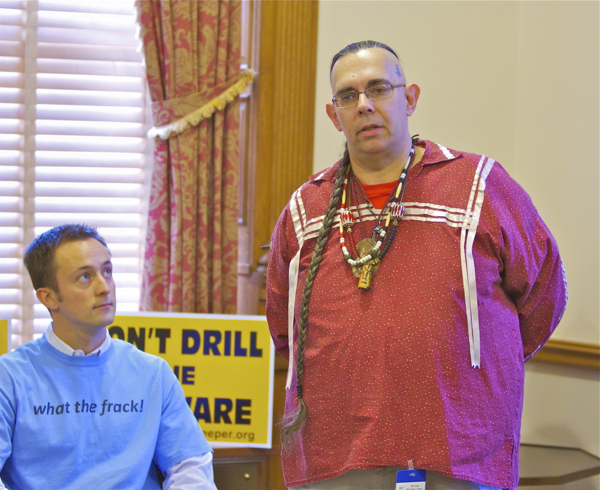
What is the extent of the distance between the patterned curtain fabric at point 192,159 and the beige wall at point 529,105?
434 mm

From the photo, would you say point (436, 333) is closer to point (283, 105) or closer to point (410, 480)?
point (410, 480)

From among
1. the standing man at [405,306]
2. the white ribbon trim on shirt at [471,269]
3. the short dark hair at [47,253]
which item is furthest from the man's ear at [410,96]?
the short dark hair at [47,253]

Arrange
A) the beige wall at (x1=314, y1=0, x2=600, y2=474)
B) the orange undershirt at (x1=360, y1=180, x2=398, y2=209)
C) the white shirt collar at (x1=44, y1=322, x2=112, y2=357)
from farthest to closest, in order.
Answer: the beige wall at (x1=314, y1=0, x2=600, y2=474), the white shirt collar at (x1=44, y1=322, x2=112, y2=357), the orange undershirt at (x1=360, y1=180, x2=398, y2=209)

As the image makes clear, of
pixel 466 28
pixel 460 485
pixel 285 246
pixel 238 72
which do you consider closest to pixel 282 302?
pixel 285 246

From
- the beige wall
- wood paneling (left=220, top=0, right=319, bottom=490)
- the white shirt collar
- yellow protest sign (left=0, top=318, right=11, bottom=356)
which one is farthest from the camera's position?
wood paneling (left=220, top=0, right=319, bottom=490)

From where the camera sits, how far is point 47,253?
179 centimetres

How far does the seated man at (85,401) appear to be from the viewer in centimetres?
161

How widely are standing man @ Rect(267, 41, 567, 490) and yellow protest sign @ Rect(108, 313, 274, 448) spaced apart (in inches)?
33.6

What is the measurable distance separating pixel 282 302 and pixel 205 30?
1.39 m

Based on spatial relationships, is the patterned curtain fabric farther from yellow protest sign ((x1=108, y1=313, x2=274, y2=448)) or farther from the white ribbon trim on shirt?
the white ribbon trim on shirt

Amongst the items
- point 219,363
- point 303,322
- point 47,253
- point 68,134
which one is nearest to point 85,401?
point 47,253

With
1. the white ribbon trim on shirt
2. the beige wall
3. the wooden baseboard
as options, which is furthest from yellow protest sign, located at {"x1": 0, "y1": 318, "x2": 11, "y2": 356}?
the wooden baseboard

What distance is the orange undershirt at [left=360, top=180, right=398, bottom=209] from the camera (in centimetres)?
160

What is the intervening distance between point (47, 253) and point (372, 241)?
3.18ft
